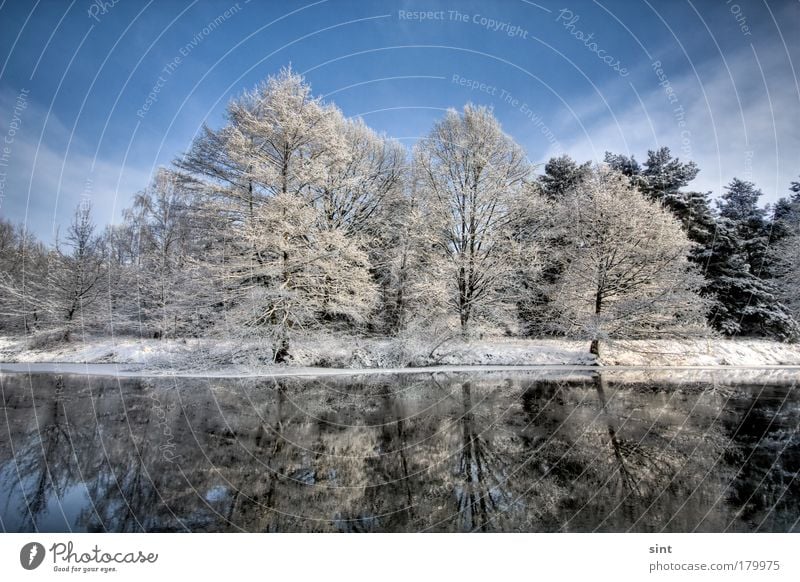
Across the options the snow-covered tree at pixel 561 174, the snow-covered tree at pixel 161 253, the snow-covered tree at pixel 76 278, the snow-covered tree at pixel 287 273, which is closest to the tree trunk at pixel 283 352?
the snow-covered tree at pixel 287 273

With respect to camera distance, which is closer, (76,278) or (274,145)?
(274,145)

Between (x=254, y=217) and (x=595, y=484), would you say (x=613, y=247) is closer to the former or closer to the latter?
(x=595, y=484)

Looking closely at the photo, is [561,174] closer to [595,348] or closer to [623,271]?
[623,271]

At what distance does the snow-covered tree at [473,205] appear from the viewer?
15469 mm

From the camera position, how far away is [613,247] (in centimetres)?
1534

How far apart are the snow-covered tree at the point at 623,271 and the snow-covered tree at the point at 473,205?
8.91 feet

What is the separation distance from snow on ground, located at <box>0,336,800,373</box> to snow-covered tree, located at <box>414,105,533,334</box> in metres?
1.97

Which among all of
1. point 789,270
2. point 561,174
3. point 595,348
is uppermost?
point 561,174

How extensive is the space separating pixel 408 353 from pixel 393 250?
5653 millimetres

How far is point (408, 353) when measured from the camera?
14477 millimetres

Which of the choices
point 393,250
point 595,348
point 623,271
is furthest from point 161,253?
point 623,271

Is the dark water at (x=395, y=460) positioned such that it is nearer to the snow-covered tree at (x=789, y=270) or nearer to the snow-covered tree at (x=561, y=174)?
the snow-covered tree at (x=789, y=270)
